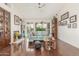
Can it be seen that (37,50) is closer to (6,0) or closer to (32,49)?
(32,49)

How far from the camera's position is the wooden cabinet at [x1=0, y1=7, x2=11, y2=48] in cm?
274

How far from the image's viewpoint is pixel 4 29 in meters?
2.79

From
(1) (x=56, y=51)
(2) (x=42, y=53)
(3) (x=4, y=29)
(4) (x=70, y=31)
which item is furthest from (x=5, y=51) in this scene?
(4) (x=70, y=31)

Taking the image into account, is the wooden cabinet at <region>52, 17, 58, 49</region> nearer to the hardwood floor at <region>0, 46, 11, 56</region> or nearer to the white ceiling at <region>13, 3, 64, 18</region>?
the white ceiling at <region>13, 3, 64, 18</region>

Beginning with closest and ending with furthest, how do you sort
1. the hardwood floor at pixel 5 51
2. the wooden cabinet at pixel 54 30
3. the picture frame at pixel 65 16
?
the hardwood floor at pixel 5 51 → the picture frame at pixel 65 16 → the wooden cabinet at pixel 54 30

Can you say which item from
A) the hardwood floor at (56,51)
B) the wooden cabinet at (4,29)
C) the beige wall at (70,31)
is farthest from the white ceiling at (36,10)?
the hardwood floor at (56,51)

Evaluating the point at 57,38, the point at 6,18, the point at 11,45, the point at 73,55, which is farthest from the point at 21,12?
the point at 73,55

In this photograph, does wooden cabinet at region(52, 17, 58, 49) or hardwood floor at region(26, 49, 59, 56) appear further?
wooden cabinet at region(52, 17, 58, 49)

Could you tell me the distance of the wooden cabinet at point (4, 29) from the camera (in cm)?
274

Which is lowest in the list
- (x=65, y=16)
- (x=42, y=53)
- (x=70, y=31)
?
(x=42, y=53)

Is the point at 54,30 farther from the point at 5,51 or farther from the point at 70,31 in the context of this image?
the point at 5,51

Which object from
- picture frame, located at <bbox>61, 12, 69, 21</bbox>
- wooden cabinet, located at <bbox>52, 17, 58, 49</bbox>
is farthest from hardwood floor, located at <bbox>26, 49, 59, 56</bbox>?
picture frame, located at <bbox>61, 12, 69, 21</bbox>

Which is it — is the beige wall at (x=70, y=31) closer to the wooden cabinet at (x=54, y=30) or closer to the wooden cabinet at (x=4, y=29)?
the wooden cabinet at (x=54, y=30)

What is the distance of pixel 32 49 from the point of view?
2939 mm
